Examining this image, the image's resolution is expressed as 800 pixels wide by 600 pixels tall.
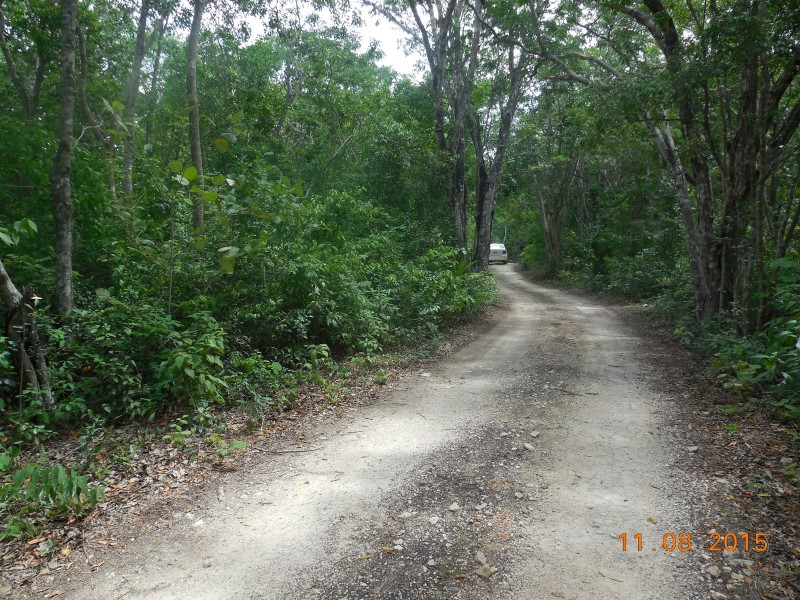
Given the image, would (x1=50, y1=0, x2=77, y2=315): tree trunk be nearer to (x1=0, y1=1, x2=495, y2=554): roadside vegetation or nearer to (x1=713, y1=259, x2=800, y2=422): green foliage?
(x1=0, y1=1, x2=495, y2=554): roadside vegetation

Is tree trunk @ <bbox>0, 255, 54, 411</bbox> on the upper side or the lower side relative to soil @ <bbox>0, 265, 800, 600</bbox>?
upper

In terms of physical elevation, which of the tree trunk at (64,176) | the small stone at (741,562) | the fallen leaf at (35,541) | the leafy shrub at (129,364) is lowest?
the small stone at (741,562)

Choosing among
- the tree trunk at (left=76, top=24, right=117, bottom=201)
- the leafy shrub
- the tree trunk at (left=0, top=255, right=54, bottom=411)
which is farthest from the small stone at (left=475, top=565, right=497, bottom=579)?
the tree trunk at (left=76, top=24, right=117, bottom=201)

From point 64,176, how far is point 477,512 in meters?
5.62

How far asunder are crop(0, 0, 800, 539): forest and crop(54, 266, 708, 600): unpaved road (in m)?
1.10

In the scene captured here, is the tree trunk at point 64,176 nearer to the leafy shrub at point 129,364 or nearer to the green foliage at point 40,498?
the leafy shrub at point 129,364

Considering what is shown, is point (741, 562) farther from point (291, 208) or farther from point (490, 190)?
point (490, 190)

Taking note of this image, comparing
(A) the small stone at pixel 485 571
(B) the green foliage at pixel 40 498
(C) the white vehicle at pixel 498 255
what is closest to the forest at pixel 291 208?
(B) the green foliage at pixel 40 498

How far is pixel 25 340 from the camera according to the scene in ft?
17.1

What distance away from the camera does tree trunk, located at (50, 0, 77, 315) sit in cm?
571

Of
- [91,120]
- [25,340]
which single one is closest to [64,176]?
[25,340]

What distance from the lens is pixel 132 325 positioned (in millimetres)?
5781

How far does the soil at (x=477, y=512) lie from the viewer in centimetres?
307

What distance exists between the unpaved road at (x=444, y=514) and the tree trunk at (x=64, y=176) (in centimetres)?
328
